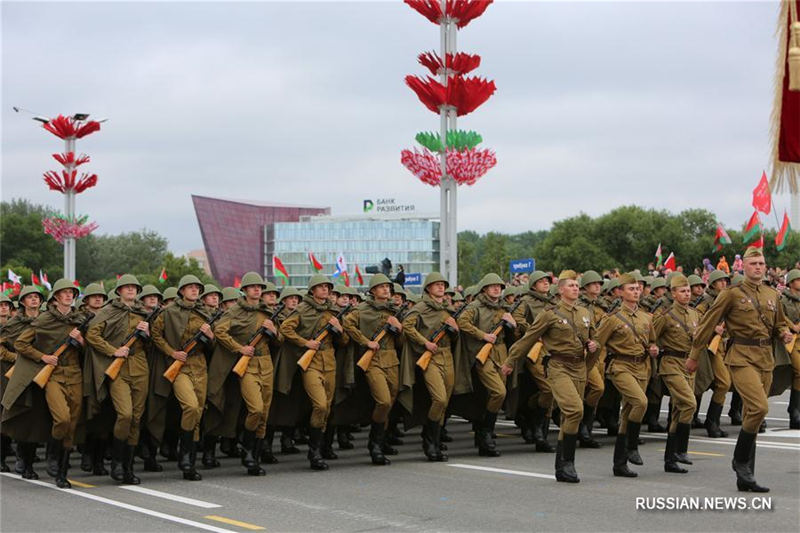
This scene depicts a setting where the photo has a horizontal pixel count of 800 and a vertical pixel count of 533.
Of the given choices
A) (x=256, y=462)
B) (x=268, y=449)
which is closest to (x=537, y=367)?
(x=268, y=449)

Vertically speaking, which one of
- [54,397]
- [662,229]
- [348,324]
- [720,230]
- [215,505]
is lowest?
[215,505]

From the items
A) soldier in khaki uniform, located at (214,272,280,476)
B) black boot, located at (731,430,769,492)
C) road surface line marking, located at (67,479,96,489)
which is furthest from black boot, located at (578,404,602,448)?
road surface line marking, located at (67,479,96,489)

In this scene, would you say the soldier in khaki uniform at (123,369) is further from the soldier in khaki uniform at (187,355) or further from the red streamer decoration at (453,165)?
the red streamer decoration at (453,165)

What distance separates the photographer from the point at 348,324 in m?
12.5

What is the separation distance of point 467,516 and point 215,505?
2500 millimetres

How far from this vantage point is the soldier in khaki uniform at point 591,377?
12.4m

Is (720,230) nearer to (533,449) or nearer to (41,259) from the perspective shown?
(533,449)

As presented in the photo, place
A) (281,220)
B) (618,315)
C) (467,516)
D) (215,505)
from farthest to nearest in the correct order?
(281,220) → (618,315) → (215,505) → (467,516)

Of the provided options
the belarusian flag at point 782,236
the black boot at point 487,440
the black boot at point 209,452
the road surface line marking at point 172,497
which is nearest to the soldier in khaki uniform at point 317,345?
the black boot at point 209,452

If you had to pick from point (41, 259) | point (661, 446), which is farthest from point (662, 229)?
point (661, 446)

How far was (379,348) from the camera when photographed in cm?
1260

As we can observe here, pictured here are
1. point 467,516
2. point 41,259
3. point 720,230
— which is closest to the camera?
point 467,516

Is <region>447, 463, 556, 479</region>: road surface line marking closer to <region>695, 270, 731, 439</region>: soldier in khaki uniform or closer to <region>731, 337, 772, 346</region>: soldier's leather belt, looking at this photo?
<region>731, 337, 772, 346</region>: soldier's leather belt

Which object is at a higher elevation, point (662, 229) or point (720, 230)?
point (662, 229)
